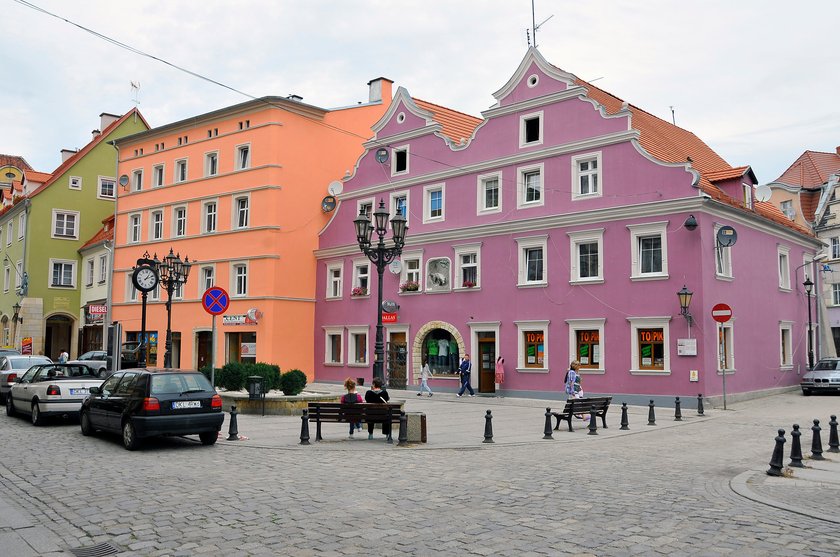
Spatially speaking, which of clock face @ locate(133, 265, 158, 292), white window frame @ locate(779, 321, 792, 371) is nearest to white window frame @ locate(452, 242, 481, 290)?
white window frame @ locate(779, 321, 792, 371)

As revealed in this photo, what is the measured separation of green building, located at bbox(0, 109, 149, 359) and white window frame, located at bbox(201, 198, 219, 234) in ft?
48.3

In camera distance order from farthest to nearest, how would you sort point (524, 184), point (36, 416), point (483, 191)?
point (483, 191), point (524, 184), point (36, 416)

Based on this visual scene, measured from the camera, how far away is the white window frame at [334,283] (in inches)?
1467

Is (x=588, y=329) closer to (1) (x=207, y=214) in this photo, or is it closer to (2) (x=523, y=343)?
(2) (x=523, y=343)

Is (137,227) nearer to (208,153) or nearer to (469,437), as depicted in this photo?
(208,153)

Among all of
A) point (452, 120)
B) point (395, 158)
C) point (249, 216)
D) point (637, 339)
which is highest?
point (452, 120)

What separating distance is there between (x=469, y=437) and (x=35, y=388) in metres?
10.8

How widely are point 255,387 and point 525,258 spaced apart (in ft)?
44.6

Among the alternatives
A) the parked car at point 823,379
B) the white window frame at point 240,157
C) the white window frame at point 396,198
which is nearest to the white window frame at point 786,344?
the parked car at point 823,379

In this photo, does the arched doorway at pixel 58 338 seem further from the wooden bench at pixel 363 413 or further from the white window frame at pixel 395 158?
the wooden bench at pixel 363 413

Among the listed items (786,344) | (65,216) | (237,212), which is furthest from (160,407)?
(65,216)

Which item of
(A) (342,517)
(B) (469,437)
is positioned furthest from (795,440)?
(A) (342,517)

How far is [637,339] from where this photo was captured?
84.7ft

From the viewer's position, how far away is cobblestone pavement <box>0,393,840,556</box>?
7.14 metres
